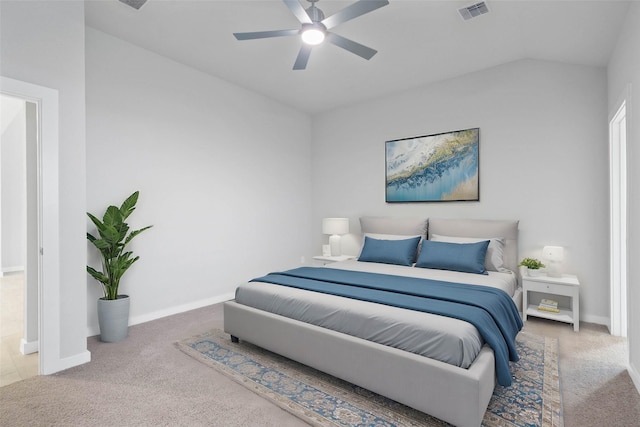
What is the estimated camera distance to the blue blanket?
6.83 feet

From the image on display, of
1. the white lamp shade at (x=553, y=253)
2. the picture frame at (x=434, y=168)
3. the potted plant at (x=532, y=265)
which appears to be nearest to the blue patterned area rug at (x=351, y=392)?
the potted plant at (x=532, y=265)

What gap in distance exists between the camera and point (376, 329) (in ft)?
7.18

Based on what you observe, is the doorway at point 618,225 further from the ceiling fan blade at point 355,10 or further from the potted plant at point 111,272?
the potted plant at point 111,272

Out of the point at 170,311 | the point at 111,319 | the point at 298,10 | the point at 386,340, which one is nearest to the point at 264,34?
the point at 298,10

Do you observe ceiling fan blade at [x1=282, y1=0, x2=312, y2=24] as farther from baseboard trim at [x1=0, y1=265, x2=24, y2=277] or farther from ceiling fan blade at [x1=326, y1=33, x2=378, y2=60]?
baseboard trim at [x1=0, y1=265, x2=24, y2=277]

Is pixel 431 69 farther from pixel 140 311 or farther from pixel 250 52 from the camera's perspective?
pixel 140 311

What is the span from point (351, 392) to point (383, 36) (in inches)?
125

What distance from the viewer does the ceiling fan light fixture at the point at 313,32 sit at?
8.51 ft

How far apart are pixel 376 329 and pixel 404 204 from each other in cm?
293

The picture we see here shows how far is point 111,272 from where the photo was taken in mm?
3137

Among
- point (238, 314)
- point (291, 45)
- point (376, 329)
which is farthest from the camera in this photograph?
point (291, 45)

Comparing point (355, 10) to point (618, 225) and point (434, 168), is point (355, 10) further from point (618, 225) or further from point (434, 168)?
point (618, 225)

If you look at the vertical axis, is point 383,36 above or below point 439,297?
above

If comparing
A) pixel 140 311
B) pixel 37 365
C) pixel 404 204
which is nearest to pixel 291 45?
pixel 404 204
